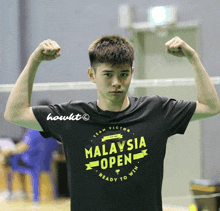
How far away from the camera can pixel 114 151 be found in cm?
135

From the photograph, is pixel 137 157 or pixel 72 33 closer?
pixel 137 157

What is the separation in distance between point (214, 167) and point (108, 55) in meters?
2.83

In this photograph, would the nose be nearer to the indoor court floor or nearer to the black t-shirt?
the black t-shirt

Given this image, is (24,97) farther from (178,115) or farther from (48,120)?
(178,115)

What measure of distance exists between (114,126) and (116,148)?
9 centimetres

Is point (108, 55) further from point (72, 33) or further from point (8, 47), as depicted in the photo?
point (8, 47)

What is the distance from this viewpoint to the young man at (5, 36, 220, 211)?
131 centimetres

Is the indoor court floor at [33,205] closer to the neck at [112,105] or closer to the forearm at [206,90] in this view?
the neck at [112,105]

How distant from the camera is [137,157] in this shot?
1.34 meters

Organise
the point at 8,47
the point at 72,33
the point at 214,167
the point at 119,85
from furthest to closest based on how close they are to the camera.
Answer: the point at 8,47, the point at 72,33, the point at 214,167, the point at 119,85

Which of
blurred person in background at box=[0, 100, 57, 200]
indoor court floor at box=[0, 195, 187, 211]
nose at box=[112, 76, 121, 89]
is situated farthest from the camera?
blurred person in background at box=[0, 100, 57, 200]

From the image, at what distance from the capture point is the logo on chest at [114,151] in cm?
133

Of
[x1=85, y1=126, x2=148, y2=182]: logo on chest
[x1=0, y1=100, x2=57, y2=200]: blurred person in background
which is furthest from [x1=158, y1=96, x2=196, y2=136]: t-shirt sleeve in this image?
[x1=0, y1=100, x2=57, y2=200]: blurred person in background

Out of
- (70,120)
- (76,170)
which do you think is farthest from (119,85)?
(76,170)
